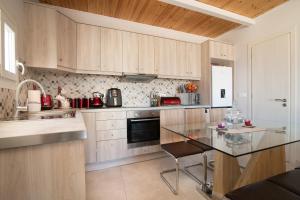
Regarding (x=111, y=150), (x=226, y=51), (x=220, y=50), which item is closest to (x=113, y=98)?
(x=111, y=150)

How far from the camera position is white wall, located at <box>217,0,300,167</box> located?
2322 millimetres

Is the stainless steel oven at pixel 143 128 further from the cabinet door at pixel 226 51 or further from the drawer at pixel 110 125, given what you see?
the cabinet door at pixel 226 51

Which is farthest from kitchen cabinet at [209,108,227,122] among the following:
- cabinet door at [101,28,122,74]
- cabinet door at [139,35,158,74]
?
cabinet door at [101,28,122,74]

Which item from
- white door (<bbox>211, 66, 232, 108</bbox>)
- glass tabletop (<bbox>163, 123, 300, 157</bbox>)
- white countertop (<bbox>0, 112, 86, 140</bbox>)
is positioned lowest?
glass tabletop (<bbox>163, 123, 300, 157</bbox>)

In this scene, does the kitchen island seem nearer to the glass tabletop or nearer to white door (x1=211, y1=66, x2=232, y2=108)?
the glass tabletop

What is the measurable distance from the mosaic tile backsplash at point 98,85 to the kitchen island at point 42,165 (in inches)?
80.9

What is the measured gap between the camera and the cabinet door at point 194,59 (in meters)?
3.31

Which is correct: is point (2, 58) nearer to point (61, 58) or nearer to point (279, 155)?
point (61, 58)

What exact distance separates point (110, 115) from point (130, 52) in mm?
1212

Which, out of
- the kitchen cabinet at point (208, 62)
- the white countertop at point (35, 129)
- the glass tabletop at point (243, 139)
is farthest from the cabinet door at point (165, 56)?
the white countertop at point (35, 129)

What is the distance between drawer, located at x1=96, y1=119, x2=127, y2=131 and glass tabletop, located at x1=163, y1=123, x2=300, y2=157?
3.71ft

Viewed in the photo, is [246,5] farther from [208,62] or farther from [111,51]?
[111,51]

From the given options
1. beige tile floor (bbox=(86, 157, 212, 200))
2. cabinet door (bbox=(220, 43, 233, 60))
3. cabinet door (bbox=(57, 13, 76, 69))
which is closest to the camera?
beige tile floor (bbox=(86, 157, 212, 200))

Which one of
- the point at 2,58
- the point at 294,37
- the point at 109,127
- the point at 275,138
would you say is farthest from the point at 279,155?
the point at 2,58
